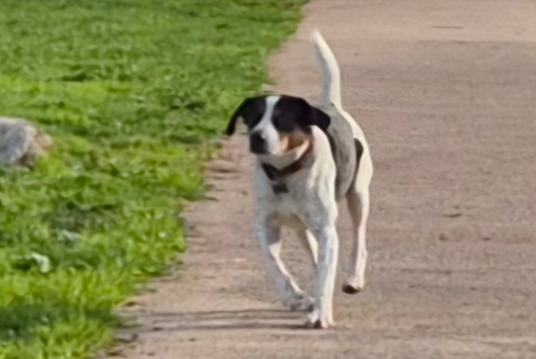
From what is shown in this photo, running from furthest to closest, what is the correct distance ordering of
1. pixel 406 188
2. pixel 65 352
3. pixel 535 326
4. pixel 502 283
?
pixel 406 188 → pixel 502 283 → pixel 535 326 → pixel 65 352

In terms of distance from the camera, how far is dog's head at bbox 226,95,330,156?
735 centimetres

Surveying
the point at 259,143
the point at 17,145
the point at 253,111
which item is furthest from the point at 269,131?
the point at 17,145

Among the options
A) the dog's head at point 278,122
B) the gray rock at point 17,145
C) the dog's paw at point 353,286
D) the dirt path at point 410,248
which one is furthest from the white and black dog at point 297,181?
the gray rock at point 17,145

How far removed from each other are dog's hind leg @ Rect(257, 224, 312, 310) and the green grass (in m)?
0.65

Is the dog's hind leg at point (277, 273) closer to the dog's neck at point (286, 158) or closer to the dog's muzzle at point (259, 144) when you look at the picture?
the dog's neck at point (286, 158)

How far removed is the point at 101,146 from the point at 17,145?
3.95ft

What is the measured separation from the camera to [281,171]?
753 centimetres

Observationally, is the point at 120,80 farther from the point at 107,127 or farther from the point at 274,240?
the point at 274,240

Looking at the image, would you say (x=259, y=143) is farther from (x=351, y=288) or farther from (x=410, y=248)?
(x=410, y=248)

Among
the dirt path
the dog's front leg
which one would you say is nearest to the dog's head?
the dog's front leg

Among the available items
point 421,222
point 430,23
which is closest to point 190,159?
point 421,222

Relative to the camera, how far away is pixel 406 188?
36.5 feet

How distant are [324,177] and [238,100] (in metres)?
7.34

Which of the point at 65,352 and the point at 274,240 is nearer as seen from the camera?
the point at 65,352
